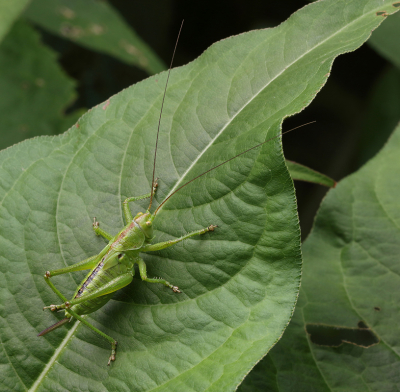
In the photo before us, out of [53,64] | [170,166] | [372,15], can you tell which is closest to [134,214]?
[170,166]

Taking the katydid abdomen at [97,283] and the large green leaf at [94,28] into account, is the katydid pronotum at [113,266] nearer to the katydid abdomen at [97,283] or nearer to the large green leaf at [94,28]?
the katydid abdomen at [97,283]

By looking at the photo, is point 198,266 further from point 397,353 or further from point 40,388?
point 397,353

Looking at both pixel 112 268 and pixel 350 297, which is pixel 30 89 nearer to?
pixel 112 268

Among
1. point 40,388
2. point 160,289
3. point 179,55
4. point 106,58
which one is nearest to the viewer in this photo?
point 40,388

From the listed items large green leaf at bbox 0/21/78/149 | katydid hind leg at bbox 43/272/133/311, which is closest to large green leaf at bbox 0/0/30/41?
large green leaf at bbox 0/21/78/149

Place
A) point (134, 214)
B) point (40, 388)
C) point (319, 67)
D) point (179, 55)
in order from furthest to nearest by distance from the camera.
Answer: point (179, 55) → point (134, 214) → point (40, 388) → point (319, 67)

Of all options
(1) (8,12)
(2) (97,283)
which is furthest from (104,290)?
(1) (8,12)
